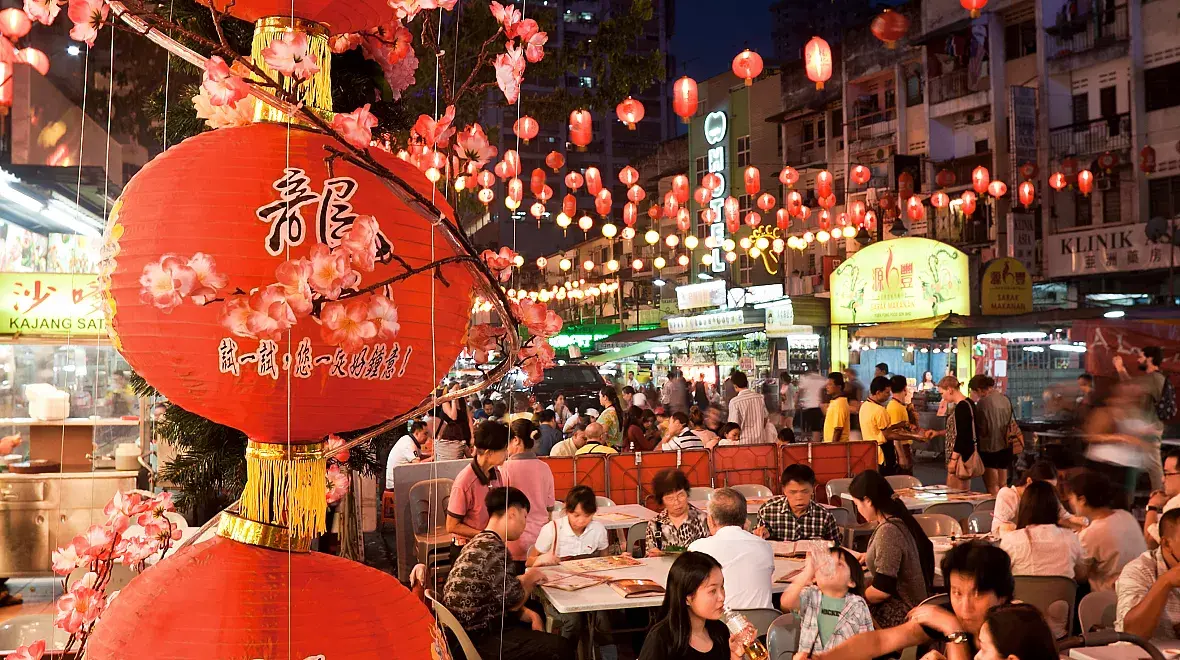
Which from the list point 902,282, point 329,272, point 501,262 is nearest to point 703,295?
point 902,282

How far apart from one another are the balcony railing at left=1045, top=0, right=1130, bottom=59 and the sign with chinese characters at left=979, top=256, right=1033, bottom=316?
35.5 ft

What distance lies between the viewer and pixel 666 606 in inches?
176

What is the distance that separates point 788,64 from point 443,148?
3408 centimetres

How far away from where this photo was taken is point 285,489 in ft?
5.70

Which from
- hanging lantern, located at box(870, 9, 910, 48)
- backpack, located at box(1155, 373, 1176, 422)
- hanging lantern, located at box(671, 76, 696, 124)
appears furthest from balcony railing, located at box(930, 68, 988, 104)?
hanging lantern, located at box(870, 9, 910, 48)

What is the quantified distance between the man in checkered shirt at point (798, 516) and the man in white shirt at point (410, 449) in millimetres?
4040

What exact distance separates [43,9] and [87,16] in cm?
19

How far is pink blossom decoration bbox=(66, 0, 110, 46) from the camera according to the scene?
1.58 m

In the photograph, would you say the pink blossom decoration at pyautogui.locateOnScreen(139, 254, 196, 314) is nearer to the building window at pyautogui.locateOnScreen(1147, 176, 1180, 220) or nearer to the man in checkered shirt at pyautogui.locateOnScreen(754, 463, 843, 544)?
the man in checkered shirt at pyautogui.locateOnScreen(754, 463, 843, 544)

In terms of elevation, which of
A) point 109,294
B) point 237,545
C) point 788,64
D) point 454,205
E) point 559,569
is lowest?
point 559,569

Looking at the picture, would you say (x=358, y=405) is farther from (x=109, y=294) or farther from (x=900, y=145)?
(x=900, y=145)

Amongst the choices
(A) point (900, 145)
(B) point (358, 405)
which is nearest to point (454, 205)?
(B) point (358, 405)

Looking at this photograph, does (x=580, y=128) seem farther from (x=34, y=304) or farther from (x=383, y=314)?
(x=383, y=314)

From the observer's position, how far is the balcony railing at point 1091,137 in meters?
21.7
